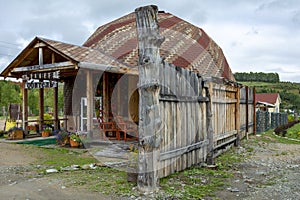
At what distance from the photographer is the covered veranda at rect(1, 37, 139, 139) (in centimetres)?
Answer: 1027

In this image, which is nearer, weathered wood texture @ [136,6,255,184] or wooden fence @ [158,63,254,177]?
weathered wood texture @ [136,6,255,184]

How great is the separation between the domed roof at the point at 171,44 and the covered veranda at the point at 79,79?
44.8 inches

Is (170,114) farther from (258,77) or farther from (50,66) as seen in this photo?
(258,77)

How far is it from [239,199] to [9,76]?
36.8ft

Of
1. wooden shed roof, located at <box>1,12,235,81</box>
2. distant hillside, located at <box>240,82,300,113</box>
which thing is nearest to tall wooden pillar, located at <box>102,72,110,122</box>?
wooden shed roof, located at <box>1,12,235,81</box>

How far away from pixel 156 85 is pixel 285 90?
6368cm

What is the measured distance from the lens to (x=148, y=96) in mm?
4863

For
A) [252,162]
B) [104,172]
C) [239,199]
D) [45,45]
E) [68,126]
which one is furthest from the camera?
[68,126]

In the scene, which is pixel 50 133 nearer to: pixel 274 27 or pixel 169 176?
pixel 169 176

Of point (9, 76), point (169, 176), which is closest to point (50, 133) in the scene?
point (9, 76)

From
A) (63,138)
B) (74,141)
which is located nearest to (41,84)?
(63,138)

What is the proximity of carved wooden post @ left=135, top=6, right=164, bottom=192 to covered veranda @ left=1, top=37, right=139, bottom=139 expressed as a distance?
520 centimetres

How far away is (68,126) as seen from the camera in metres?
14.7

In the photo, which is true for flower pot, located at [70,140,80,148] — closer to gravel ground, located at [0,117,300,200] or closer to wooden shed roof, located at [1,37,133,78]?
gravel ground, located at [0,117,300,200]
